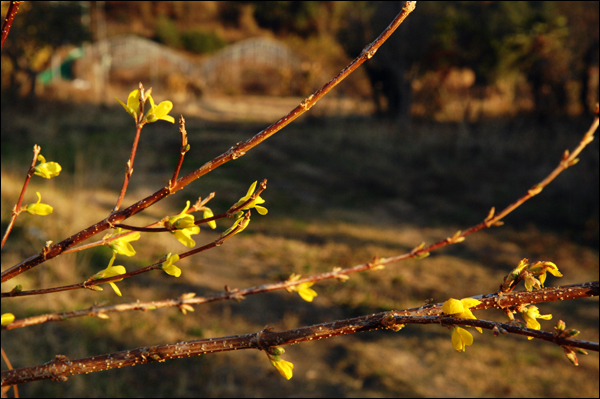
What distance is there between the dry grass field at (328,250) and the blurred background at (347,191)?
18mm

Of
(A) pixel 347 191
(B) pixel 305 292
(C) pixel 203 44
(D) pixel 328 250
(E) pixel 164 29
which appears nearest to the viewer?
(B) pixel 305 292

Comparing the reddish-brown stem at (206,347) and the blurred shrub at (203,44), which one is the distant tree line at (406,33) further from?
the blurred shrub at (203,44)

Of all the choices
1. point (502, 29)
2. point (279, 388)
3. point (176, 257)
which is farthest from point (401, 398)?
point (502, 29)

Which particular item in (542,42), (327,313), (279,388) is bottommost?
(279,388)

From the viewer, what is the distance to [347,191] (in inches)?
216

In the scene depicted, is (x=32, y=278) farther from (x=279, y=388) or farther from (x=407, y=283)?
(x=407, y=283)

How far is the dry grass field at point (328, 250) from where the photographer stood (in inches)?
91.6

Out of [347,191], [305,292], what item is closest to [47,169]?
[305,292]

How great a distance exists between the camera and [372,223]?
4.58 m

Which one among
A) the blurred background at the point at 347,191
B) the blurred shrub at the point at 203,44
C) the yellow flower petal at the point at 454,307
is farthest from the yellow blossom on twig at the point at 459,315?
the blurred shrub at the point at 203,44

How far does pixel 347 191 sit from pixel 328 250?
174 cm

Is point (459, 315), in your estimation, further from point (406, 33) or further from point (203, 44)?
point (203, 44)

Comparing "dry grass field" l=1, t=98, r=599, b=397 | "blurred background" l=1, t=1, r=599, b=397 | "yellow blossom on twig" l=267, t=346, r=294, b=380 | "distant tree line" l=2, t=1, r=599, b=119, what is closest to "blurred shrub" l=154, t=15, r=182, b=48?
"distant tree line" l=2, t=1, r=599, b=119

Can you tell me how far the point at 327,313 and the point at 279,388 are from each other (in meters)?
0.85
